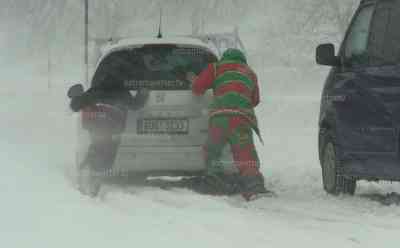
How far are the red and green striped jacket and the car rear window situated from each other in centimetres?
35

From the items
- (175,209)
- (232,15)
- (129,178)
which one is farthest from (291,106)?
(232,15)

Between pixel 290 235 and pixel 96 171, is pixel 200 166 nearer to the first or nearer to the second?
pixel 96 171

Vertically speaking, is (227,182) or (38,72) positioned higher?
(227,182)

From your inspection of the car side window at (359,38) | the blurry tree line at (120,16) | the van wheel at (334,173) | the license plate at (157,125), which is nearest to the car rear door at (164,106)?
the license plate at (157,125)

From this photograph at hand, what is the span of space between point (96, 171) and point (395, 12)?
3435mm

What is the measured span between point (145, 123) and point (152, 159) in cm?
38

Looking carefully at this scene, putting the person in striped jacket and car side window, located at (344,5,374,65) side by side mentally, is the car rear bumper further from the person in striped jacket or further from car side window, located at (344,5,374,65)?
car side window, located at (344,5,374,65)

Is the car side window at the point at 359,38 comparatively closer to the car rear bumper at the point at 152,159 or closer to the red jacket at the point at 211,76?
the red jacket at the point at 211,76

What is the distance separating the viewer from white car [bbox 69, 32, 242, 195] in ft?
32.4

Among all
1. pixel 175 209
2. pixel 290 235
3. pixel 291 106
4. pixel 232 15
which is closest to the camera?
pixel 290 235

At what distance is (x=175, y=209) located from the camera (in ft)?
26.4

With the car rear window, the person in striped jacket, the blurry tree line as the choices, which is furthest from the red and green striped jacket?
the blurry tree line

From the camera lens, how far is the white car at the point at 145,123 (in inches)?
389

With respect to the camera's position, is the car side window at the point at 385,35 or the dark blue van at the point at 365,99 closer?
the dark blue van at the point at 365,99
